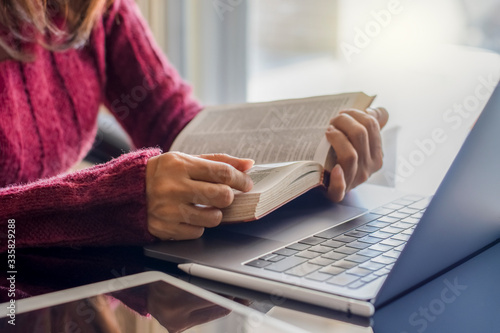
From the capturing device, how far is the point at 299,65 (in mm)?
1550

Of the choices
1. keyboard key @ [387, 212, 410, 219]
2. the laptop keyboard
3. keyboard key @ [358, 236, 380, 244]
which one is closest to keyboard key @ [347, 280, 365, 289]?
the laptop keyboard

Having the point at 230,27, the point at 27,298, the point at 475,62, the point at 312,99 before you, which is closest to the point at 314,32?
the point at 230,27

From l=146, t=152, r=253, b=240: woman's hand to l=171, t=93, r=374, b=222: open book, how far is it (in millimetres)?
22

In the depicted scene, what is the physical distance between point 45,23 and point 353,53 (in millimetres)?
822

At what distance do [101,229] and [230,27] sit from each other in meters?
1.12

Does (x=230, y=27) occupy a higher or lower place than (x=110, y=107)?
higher

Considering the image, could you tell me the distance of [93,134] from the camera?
992 mm

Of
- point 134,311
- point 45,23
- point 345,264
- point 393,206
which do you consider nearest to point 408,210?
point 393,206

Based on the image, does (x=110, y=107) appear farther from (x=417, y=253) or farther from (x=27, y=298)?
(x=417, y=253)

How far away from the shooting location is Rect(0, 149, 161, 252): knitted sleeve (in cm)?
53

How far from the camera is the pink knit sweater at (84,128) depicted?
0.54 metres

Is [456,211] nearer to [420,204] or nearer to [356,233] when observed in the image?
[356,233]

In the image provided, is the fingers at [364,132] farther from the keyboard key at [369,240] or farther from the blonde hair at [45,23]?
the blonde hair at [45,23]


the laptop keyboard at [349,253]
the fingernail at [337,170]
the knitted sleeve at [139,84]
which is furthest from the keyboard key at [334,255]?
the knitted sleeve at [139,84]
